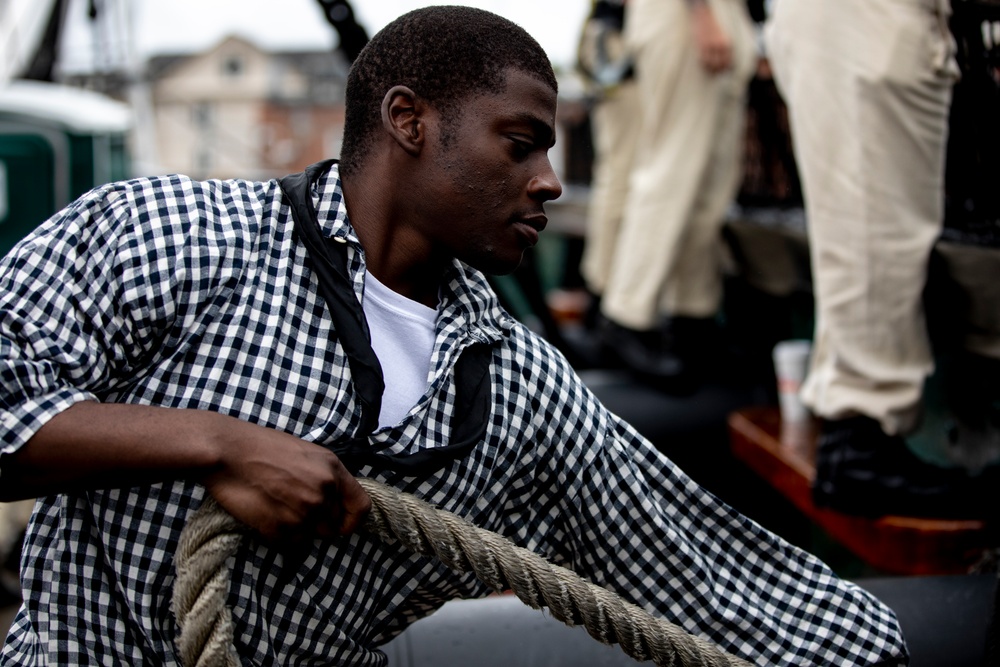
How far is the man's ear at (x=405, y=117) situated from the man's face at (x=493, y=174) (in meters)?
0.02

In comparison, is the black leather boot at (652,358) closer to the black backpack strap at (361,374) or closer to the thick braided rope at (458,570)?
the thick braided rope at (458,570)

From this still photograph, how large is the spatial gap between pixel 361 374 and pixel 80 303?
0.28 m

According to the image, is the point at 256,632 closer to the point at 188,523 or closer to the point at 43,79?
the point at 188,523

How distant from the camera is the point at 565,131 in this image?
7633 millimetres

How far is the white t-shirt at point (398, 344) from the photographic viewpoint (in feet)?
3.78

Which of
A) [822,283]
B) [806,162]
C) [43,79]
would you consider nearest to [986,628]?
[822,283]

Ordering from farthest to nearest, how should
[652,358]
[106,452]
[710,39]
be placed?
[652,358] < [710,39] < [106,452]

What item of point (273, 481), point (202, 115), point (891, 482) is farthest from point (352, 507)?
point (202, 115)

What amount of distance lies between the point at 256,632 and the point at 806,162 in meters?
1.52

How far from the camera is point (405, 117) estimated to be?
45.6 inches

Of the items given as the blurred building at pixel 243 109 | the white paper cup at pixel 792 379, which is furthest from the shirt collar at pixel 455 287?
the blurred building at pixel 243 109

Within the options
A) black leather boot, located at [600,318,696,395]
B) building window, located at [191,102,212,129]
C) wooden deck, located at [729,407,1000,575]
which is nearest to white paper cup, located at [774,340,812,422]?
wooden deck, located at [729,407,1000,575]

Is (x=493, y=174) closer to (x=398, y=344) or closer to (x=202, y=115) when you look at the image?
(x=398, y=344)

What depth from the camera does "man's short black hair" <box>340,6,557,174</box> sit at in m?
1.14
